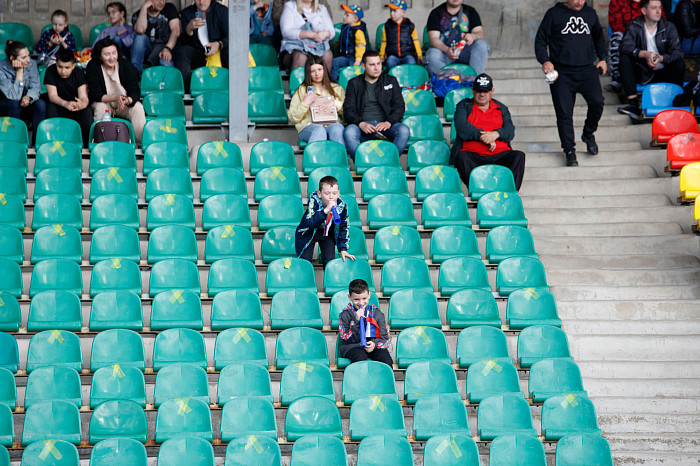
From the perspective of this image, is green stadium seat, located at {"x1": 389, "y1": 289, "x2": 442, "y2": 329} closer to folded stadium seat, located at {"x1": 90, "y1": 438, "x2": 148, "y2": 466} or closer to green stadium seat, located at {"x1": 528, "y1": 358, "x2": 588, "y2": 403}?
green stadium seat, located at {"x1": 528, "y1": 358, "x2": 588, "y2": 403}

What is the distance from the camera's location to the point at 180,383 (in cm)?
680

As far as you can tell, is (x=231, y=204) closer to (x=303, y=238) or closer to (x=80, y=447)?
(x=303, y=238)

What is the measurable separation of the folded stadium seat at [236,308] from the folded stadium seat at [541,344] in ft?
6.16

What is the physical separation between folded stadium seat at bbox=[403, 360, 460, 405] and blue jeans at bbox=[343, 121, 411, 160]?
2842 millimetres

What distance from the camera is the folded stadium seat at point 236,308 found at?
24.6 ft

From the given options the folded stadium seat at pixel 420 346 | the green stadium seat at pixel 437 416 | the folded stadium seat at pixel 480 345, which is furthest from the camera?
the folded stadium seat at pixel 480 345

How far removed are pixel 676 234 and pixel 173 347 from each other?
14.3 ft

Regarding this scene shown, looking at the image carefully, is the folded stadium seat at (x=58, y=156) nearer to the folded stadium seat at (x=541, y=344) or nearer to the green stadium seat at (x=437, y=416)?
the green stadium seat at (x=437, y=416)

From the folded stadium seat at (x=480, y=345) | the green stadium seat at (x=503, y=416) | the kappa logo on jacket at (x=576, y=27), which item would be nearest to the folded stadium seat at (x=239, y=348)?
the folded stadium seat at (x=480, y=345)

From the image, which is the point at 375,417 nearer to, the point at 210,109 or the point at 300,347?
the point at 300,347

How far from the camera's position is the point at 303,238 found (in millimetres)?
7957

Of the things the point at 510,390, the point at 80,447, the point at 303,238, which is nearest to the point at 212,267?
the point at 303,238

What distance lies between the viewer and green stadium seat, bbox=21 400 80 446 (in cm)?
638

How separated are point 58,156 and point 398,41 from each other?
11.9 feet
